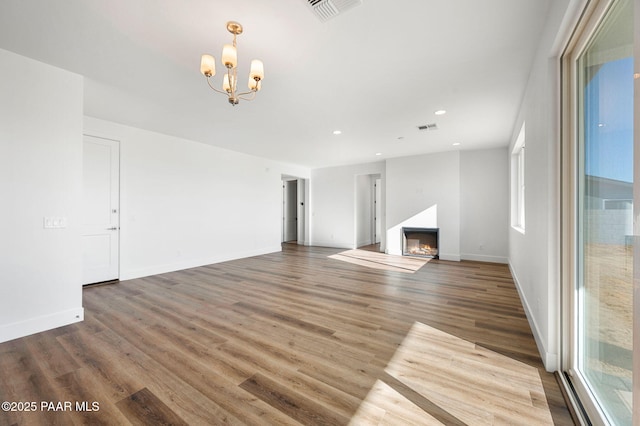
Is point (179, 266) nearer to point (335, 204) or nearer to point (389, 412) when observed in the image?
point (335, 204)

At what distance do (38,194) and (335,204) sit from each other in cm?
663

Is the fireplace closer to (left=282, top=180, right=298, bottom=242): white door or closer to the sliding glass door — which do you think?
(left=282, top=180, right=298, bottom=242): white door

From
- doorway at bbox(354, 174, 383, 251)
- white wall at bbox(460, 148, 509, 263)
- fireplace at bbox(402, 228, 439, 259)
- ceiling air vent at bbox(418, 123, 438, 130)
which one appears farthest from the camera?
doorway at bbox(354, 174, 383, 251)

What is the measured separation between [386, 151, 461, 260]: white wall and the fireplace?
122mm

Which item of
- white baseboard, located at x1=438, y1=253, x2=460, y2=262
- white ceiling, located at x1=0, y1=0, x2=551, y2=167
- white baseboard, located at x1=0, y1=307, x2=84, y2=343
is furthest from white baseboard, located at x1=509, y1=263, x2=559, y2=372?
white baseboard, located at x1=0, y1=307, x2=84, y2=343

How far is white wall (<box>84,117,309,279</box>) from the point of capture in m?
4.47

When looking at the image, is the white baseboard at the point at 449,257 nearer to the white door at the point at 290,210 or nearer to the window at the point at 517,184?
the window at the point at 517,184

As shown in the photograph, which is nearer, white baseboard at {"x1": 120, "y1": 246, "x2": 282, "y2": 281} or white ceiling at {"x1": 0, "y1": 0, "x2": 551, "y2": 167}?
white ceiling at {"x1": 0, "y1": 0, "x2": 551, "y2": 167}

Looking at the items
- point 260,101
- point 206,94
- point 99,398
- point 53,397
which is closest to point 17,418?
point 53,397

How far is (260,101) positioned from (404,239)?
16.9ft

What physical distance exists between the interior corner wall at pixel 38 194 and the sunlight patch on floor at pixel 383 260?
4.75m

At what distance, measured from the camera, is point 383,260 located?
6.12 m

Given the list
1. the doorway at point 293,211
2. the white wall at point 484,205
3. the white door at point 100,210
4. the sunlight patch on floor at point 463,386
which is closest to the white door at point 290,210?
the doorway at point 293,211

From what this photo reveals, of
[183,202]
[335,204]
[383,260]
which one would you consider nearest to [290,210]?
[335,204]
